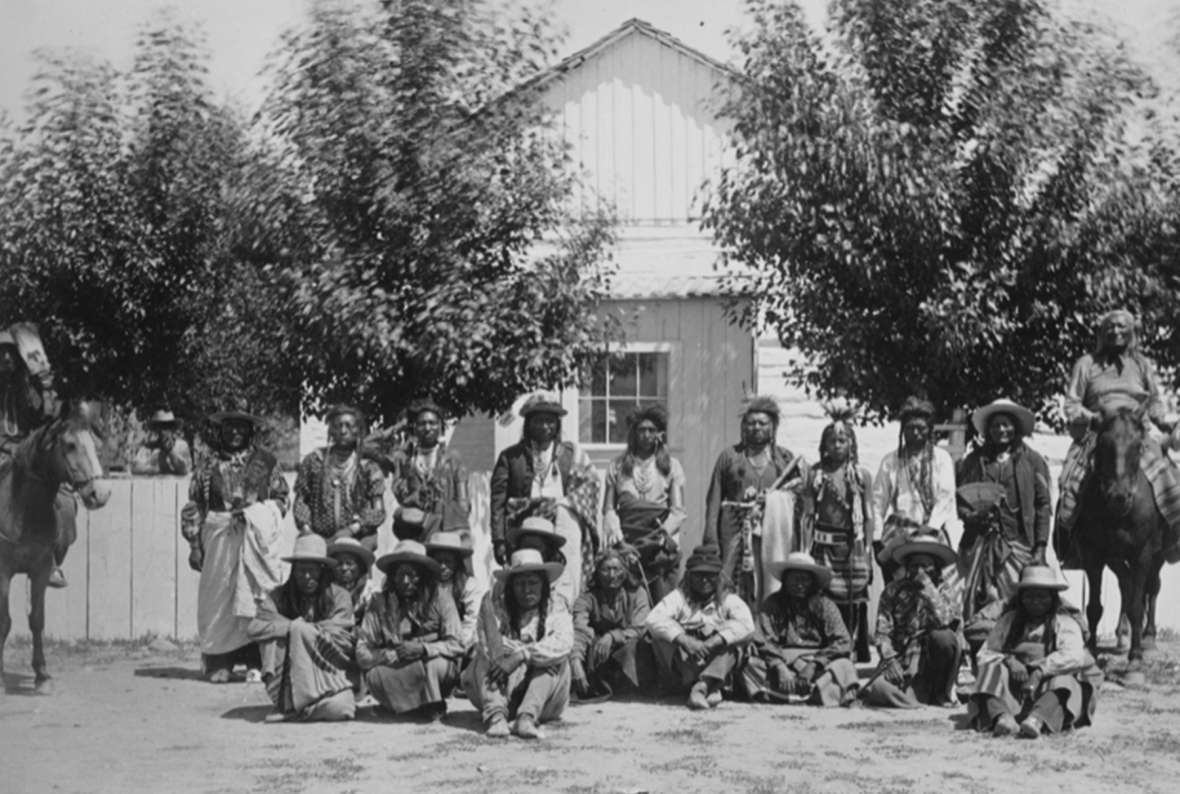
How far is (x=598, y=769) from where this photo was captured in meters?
8.50

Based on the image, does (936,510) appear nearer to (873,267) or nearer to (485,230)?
(873,267)

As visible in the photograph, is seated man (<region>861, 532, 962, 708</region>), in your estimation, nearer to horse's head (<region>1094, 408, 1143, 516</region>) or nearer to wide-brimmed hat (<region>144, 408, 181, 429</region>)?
horse's head (<region>1094, 408, 1143, 516</region>)

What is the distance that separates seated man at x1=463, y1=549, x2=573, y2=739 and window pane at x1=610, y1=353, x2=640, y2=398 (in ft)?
22.9

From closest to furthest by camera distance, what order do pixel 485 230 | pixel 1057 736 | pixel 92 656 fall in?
1. pixel 1057 736
2. pixel 92 656
3. pixel 485 230

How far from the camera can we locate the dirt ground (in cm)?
817

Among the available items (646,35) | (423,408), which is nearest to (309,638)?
(423,408)

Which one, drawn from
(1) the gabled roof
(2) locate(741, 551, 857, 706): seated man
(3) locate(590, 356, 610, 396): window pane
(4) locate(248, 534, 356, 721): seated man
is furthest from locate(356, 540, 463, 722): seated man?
(1) the gabled roof

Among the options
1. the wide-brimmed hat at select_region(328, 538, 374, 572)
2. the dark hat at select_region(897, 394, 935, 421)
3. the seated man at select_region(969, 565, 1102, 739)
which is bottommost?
the seated man at select_region(969, 565, 1102, 739)

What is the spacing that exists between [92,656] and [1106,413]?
713 centimetres

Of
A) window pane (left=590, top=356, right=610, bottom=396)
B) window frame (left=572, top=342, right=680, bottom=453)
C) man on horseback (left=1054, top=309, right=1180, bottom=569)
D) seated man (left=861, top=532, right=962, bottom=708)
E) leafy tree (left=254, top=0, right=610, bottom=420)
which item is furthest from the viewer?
window frame (left=572, top=342, right=680, bottom=453)

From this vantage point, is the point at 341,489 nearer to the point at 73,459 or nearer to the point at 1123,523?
the point at 73,459

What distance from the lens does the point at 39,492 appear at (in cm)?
1023

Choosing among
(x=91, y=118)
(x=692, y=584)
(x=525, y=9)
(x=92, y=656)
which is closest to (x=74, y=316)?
(x=91, y=118)

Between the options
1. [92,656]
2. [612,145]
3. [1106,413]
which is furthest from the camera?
[612,145]
